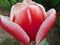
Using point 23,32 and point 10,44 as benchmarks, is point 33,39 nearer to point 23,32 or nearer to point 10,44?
point 23,32

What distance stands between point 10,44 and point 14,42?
0.06 ft

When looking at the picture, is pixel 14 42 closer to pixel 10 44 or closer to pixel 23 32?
pixel 10 44

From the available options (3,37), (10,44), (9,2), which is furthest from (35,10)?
(3,37)

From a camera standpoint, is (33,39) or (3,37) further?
(3,37)

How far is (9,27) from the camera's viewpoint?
46cm

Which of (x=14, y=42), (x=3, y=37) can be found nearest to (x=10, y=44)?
(x=14, y=42)

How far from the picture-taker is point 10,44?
1079mm

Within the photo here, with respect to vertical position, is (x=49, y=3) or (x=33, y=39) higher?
(x=33, y=39)

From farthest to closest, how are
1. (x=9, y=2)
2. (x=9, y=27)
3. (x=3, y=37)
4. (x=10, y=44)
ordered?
(x=3, y=37), (x=10, y=44), (x=9, y=2), (x=9, y=27)

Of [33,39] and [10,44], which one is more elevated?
[33,39]

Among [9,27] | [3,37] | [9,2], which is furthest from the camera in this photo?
[3,37]

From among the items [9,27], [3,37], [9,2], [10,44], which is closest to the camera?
[9,27]

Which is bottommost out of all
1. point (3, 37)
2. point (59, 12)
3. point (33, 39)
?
point (3, 37)

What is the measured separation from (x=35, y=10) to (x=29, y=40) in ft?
0.20
